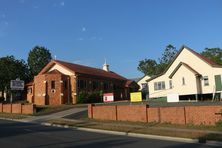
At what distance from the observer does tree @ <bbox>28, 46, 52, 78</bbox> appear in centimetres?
9012

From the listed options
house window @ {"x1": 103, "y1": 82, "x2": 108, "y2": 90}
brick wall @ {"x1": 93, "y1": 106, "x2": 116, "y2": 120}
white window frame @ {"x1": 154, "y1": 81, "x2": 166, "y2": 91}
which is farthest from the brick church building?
brick wall @ {"x1": 93, "y1": 106, "x2": 116, "y2": 120}

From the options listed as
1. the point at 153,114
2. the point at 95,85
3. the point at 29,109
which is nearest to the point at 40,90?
the point at 29,109

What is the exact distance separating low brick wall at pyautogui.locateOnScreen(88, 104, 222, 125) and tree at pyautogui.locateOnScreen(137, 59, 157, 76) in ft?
190

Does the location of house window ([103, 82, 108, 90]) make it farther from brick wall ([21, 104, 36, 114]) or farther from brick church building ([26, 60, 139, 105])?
brick wall ([21, 104, 36, 114])

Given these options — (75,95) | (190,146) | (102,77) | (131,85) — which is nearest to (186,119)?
(190,146)

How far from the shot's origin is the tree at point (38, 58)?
90125 millimetres

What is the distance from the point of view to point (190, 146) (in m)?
15.4

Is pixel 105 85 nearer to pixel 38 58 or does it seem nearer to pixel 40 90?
pixel 40 90

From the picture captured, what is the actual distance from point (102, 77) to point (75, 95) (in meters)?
12.1

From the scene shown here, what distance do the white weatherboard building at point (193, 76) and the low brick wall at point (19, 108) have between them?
19.3m

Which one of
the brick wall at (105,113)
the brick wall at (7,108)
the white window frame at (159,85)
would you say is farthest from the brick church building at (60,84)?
the brick wall at (105,113)

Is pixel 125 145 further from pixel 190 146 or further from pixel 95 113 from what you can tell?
pixel 95 113

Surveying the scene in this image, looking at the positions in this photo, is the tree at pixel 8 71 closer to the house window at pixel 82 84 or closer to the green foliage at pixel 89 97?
the house window at pixel 82 84

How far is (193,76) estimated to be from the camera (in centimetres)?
4644
